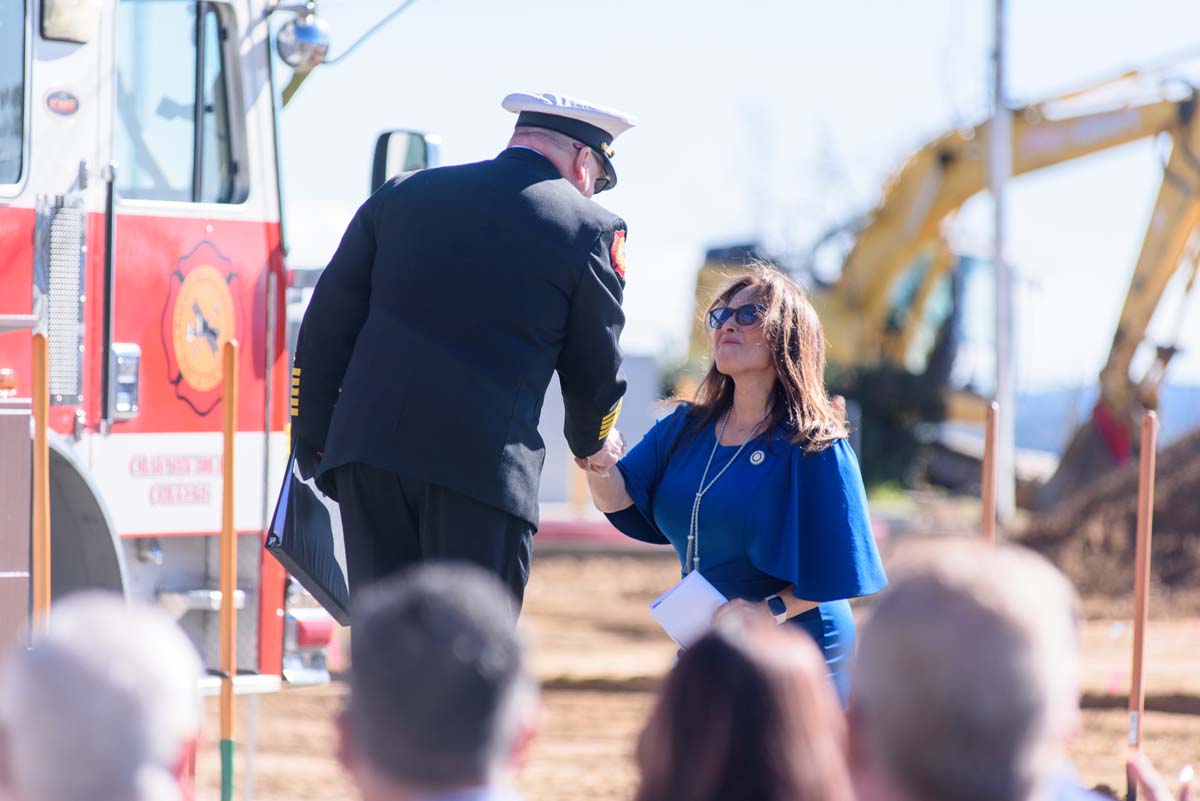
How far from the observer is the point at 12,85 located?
5.05 metres

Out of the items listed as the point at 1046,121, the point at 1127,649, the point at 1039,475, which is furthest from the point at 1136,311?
the point at 1127,649

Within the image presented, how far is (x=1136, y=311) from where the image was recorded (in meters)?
20.4

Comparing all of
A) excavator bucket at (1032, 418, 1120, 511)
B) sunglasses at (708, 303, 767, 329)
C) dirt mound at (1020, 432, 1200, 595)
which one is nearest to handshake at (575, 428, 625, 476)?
sunglasses at (708, 303, 767, 329)

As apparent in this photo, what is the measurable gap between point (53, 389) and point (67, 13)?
1.20 m

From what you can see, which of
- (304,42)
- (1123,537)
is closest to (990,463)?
(304,42)

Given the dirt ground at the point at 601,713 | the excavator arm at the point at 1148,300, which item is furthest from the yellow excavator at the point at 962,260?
the dirt ground at the point at 601,713

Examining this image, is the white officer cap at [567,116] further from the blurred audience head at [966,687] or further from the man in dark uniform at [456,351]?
the blurred audience head at [966,687]

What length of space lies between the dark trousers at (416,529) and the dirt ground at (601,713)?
2.12m

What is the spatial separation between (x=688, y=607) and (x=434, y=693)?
7.07 ft

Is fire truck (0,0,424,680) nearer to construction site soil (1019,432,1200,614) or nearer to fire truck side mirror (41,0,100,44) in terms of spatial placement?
fire truck side mirror (41,0,100,44)

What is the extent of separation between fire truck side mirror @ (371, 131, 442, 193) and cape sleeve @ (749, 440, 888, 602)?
186 cm

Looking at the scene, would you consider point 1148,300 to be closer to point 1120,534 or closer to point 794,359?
point 1120,534

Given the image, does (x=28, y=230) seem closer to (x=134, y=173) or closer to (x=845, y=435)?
(x=134, y=173)

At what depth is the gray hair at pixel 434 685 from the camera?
1833 mm
